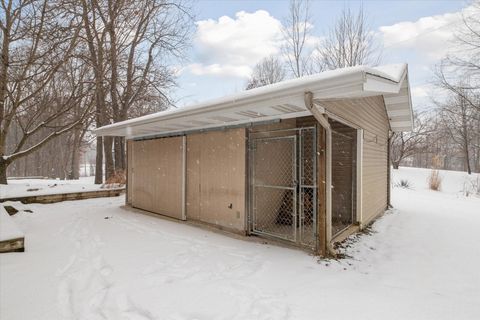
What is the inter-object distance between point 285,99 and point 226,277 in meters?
2.18

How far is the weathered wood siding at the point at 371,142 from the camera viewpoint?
15.2ft

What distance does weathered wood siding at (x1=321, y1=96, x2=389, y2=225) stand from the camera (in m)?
4.64

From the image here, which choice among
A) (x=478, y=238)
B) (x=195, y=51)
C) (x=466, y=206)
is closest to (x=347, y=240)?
(x=478, y=238)

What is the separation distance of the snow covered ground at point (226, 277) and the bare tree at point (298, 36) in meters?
13.2

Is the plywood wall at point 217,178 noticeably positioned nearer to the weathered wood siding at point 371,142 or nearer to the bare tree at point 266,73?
the weathered wood siding at point 371,142

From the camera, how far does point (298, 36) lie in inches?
648

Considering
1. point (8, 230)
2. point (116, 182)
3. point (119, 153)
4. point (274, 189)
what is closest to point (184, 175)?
point (274, 189)

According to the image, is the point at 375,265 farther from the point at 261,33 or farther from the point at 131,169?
the point at 261,33

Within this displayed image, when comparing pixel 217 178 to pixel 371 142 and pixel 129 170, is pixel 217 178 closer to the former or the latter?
pixel 371 142

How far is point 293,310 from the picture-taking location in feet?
8.17

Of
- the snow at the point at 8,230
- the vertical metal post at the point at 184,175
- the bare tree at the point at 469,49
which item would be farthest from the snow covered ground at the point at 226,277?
the bare tree at the point at 469,49

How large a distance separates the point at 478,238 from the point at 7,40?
1088 centimetres

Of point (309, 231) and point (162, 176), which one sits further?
point (162, 176)

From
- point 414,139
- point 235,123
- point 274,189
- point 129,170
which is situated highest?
point 414,139
